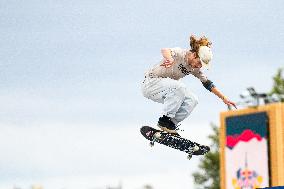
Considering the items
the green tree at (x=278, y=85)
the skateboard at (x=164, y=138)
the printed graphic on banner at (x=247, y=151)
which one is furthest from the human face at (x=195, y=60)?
the green tree at (x=278, y=85)

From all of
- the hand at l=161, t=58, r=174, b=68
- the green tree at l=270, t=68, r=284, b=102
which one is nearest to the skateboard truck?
the hand at l=161, t=58, r=174, b=68

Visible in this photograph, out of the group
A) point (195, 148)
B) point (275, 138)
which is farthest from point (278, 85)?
point (195, 148)

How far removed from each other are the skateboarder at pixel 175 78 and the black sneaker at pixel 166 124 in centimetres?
23

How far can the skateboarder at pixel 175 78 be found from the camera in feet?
28.3

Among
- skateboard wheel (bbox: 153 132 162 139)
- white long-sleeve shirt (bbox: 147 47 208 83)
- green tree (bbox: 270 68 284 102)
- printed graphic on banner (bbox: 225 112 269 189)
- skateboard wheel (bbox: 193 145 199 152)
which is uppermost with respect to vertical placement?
green tree (bbox: 270 68 284 102)

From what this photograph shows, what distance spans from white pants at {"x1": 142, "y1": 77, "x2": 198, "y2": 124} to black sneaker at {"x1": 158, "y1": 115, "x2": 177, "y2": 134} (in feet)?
0.77

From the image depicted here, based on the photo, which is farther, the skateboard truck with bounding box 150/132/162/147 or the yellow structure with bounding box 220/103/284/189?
the yellow structure with bounding box 220/103/284/189

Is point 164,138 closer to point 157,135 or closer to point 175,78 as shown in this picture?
point 157,135

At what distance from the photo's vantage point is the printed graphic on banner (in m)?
51.2

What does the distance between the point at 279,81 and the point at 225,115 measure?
263 inches

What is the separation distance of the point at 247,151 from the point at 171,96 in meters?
43.9

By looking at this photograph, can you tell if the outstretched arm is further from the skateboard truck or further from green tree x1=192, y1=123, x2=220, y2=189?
green tree x1=192, y1=123, x2=220, y2=189

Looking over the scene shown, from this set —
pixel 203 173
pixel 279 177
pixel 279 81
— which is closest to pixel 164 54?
pixel 279 177

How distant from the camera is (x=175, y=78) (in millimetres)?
8820
